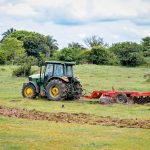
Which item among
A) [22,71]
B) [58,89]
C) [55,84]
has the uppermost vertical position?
[22,71]

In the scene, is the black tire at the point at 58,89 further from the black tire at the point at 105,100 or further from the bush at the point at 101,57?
the bush at the point at 101,57

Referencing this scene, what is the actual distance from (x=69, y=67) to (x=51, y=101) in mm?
2641

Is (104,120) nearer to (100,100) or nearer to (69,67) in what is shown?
(100,100)

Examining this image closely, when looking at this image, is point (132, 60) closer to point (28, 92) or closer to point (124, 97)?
point (28, 92)

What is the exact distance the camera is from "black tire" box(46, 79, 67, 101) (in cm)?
2725

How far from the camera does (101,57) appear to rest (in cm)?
6938

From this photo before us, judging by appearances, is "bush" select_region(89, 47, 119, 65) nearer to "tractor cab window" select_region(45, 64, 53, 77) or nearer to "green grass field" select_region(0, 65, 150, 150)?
"tractor cab window" select_region(45, 64, 53, 77)

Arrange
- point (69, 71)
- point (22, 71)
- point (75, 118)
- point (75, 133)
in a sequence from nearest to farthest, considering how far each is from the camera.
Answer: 1. point (75, 133)
2. point (75, 118)
3. point (69, 71)
4. point (22, 71)

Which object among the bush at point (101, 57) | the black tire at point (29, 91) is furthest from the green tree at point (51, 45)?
the black tire at point (29, 91)

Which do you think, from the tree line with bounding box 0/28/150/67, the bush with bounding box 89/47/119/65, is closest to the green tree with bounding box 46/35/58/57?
the tree line with bounding box 0/28/150/67

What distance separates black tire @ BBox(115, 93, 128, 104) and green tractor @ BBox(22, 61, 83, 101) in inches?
138

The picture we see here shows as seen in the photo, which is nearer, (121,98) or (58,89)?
(121,98)

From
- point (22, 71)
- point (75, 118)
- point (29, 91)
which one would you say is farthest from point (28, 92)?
point (22, 71)

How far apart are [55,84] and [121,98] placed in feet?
14.2
